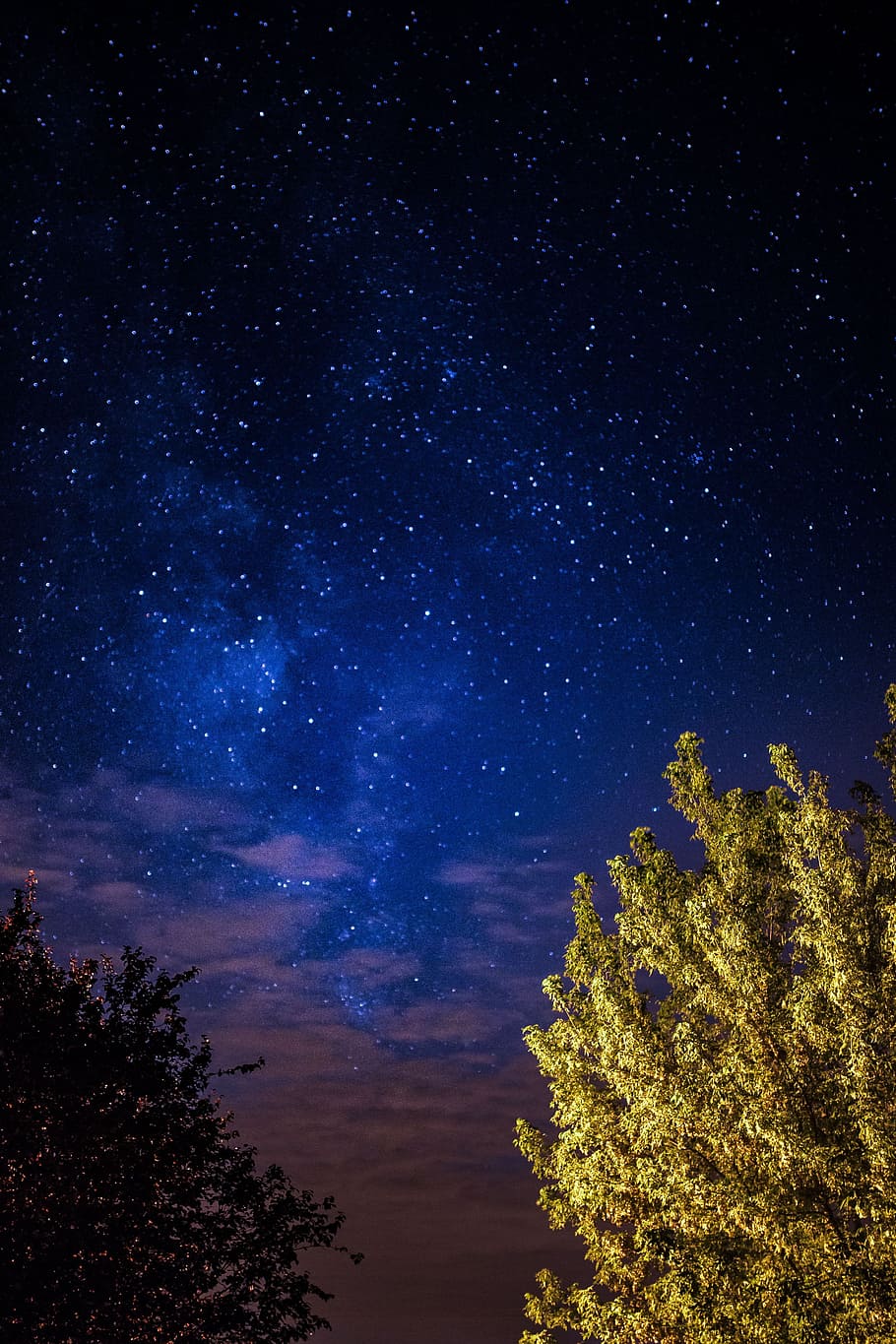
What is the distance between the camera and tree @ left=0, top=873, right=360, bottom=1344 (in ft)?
46.9

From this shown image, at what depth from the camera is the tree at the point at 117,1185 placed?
14281 millimetres

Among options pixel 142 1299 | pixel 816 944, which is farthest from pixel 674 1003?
pixel 142 1299

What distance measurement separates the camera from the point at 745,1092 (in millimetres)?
12664

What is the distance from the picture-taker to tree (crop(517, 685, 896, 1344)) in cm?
1152

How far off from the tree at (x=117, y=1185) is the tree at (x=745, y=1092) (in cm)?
609

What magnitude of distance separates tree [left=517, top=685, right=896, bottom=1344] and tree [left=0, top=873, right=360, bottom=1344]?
6.09 meters

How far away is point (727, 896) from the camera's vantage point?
14.4 metres

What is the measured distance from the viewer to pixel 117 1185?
16.0 m

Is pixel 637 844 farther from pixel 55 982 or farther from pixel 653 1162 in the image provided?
pixel 55 982

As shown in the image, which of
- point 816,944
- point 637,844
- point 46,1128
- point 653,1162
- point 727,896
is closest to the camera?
point 816,944

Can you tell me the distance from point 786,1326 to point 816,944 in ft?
15.6

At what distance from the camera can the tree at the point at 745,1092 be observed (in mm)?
11523

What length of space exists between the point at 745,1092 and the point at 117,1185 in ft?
36.1

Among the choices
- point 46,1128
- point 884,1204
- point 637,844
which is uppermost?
point 637,844
